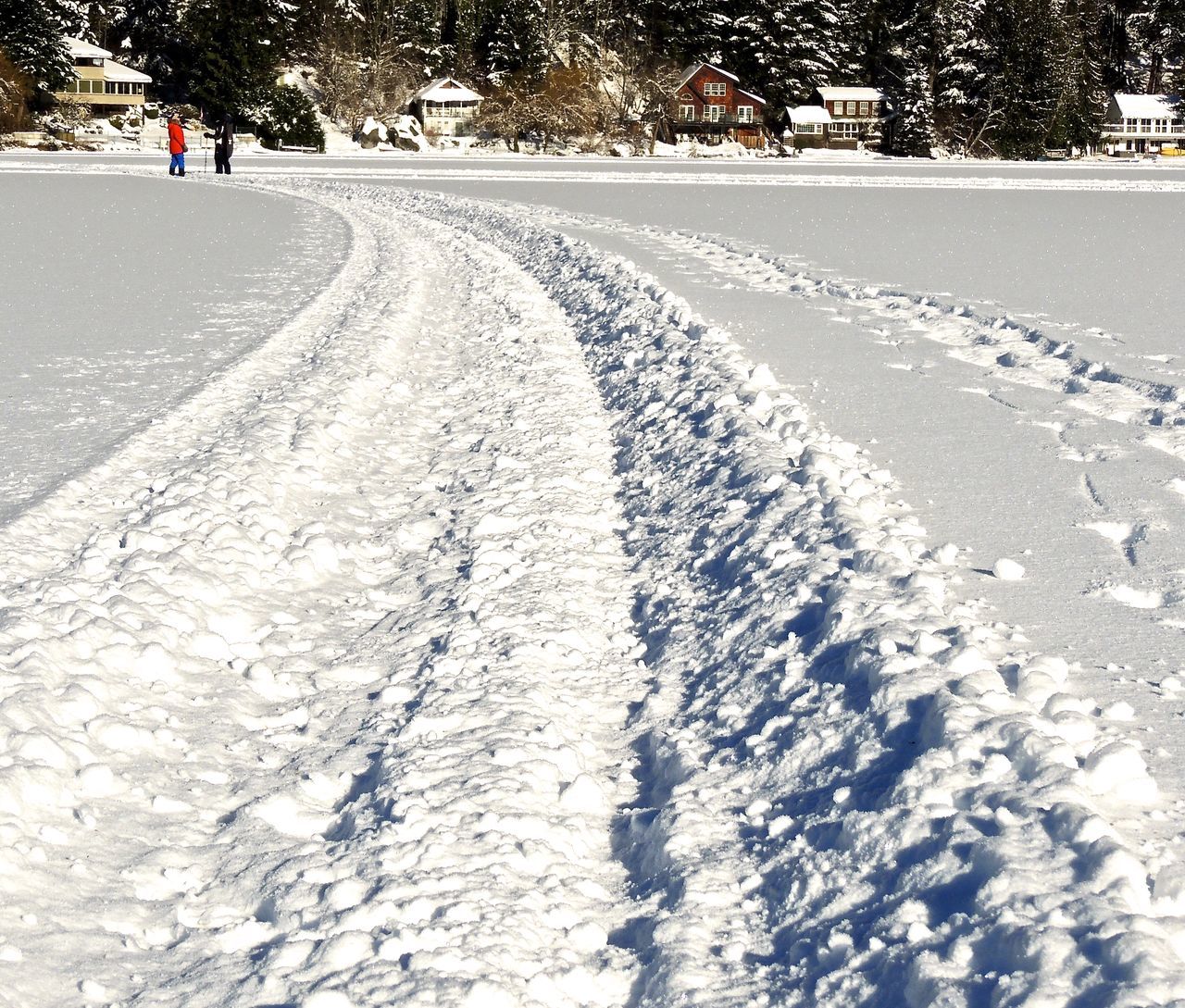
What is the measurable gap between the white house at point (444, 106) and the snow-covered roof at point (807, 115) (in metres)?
23.2

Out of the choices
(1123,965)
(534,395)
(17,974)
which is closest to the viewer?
(1123,965)

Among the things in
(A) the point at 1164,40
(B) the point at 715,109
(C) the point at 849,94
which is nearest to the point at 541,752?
(B) the point at 715,109

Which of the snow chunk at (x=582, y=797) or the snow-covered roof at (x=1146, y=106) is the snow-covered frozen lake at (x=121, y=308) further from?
the snow-covered roof at (x=1146, y=106)

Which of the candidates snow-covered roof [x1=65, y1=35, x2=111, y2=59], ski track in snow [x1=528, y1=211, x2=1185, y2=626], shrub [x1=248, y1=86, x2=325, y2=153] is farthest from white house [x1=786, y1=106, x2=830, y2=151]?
ski track in snow [x1=528, y1=211, x2=1185, y2=626]

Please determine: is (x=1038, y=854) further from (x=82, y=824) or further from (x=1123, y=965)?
(x=82, y=824)

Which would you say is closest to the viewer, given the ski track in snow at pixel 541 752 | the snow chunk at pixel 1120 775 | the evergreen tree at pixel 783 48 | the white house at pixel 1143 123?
the ski track in snow at pixel 541 752

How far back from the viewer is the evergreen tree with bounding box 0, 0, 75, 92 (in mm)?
69312

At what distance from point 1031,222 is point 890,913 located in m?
25.8

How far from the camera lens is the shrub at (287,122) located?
69.3 meters

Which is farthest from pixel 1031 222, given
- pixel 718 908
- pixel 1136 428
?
pixel 718 908

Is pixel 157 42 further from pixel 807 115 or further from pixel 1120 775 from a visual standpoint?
pixel 1120 775

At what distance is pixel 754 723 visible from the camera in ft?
14.6

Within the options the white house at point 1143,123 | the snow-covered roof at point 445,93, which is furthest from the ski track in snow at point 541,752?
the white house at point 1143,123

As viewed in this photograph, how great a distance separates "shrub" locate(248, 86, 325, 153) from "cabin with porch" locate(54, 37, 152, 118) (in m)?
18.4
